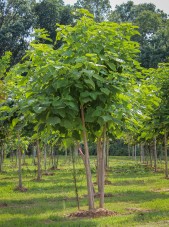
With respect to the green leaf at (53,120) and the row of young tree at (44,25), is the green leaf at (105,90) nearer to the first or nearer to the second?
the green leaf at (53,120)

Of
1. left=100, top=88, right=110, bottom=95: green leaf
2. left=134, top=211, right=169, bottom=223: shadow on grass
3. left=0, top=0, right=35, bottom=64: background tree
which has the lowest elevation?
left=134, top=211, right=169, bottom=223: shadow on grass

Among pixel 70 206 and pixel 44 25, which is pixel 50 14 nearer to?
pixel 44 25

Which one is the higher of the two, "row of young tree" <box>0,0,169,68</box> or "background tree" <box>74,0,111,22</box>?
"background tree" <box>74,0,111,22</box>

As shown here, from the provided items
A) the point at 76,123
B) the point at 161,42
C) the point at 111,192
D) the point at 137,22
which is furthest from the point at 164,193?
the point at 137,22

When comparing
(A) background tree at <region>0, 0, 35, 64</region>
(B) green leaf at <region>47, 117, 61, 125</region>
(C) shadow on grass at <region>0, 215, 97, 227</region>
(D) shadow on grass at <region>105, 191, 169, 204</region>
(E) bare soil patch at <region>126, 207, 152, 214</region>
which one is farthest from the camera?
(A) background tree at <region>0, 0, 35, 64</region>

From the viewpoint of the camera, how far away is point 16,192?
15.3 meters

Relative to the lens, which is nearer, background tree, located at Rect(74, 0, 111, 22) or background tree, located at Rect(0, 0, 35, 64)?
background tree, located at Rect(0, 0, 35, 64)

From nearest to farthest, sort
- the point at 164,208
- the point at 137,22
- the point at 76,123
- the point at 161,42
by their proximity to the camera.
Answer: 1. the point at 76,123
2. the point at 164,208
3. the point at 161,42
4. the point at 137,22

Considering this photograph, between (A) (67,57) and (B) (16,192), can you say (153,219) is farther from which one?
(B) (16,192)

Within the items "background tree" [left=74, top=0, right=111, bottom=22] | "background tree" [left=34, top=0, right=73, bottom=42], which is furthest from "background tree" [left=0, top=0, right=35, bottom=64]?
"background tree" [left=74, top=0, right=111, bottom=22]

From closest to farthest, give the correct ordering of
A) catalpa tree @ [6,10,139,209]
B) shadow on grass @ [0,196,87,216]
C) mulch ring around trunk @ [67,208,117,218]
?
1. catalpa tree @ [6,10,139,209]
2. mulch ring around trunk @ [67,208,117,218]
3. shadow on grass @ [0,196,87,216]

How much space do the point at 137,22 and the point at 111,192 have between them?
40.8 metres

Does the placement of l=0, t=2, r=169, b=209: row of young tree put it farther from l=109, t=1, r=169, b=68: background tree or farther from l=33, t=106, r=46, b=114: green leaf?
l=109, t=1, r=169, b=68: background tree

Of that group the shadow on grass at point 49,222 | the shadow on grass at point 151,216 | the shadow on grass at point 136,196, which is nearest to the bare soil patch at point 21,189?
the shadow on grass at point 136,196
